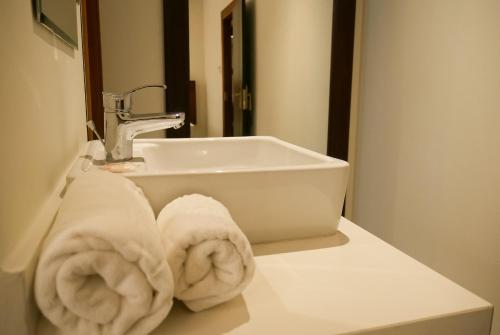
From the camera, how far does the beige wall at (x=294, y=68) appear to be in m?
2.21

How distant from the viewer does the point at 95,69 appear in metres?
1.64

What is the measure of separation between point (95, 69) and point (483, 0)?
4.80 feet

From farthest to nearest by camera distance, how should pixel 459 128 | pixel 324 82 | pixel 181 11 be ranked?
pixel 324 82, pixel 181 11, pixel 459 128

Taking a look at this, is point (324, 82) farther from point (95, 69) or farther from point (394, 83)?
point (95, 69)

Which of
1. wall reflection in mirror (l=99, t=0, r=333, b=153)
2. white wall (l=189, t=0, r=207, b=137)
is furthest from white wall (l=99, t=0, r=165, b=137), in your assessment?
white wall (l=189, t=0, r=207, b=137)

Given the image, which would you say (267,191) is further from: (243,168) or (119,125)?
(119,125)

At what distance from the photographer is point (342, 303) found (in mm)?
538

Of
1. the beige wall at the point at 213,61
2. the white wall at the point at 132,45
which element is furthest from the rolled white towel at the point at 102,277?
the beige wall at the point at 213,61

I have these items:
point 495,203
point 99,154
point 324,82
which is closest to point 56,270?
point 99,154

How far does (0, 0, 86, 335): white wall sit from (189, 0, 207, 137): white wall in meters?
3.56

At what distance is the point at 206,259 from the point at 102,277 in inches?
5.3

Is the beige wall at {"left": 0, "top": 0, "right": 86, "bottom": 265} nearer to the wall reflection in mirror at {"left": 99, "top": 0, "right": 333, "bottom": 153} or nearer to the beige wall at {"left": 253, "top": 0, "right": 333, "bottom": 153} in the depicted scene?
the wall reflection in mirror at {"left": 99, "top": 0, "right": 333, "bottom": 153}

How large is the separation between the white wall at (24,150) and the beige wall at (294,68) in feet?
5.62

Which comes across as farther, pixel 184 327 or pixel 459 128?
pixel 459 128
